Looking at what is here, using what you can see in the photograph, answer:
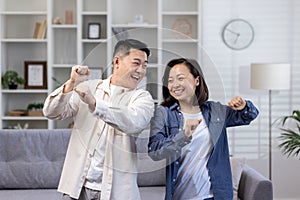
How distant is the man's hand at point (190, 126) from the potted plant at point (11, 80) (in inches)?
141

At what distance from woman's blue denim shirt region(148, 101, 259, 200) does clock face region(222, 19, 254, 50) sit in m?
3.28

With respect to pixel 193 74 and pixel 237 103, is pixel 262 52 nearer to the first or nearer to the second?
pixel 237 103

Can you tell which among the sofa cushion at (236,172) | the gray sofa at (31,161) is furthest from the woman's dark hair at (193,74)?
the gray sofa at (31,161)

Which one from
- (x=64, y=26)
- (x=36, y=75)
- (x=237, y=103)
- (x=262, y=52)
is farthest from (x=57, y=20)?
(x=237, y=103)

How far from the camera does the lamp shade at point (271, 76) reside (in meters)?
4.69

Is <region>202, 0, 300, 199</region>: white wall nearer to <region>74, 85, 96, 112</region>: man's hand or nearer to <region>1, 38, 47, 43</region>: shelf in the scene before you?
<region>1, 38, 47, 43</region>: shelf

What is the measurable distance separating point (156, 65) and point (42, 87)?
139 inches

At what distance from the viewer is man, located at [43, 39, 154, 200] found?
179 centimetres

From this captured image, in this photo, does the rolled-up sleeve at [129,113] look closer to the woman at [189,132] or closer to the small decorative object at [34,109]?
the woman at [189,132]

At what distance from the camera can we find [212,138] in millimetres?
1960

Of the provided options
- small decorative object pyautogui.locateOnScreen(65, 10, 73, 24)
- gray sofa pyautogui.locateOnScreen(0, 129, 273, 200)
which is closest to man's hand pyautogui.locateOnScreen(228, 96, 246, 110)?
gray sofa pyautogui.locateOnScreen(0, 129, 273, 200)

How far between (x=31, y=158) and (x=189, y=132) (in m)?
2.38

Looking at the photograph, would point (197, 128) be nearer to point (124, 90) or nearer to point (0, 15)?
point (124, 90)

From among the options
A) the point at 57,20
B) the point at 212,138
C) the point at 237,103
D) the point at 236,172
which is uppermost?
the point at 57,20
